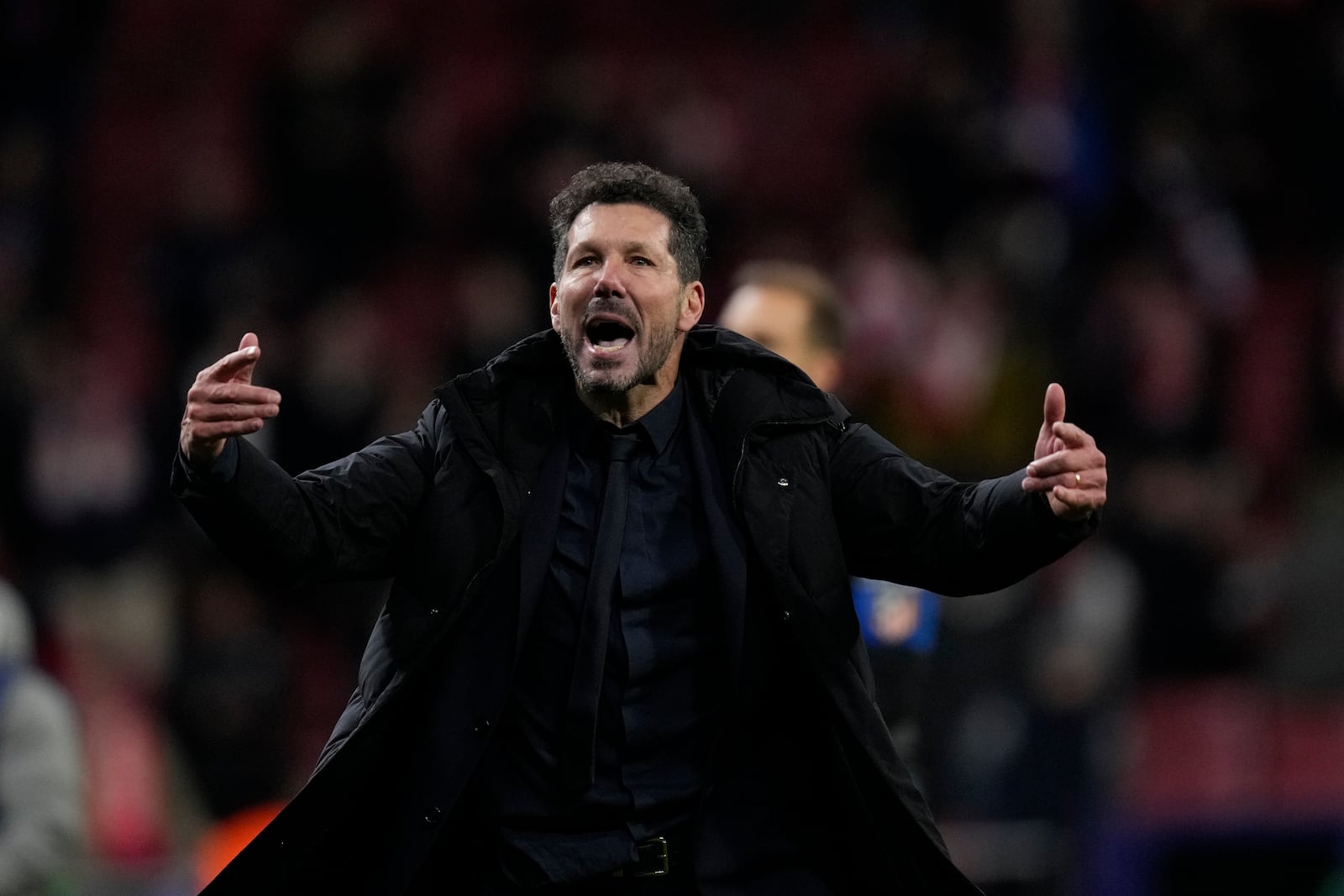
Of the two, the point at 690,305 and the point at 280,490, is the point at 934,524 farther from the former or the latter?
the point at 280,490

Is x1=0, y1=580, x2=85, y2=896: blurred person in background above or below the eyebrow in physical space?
below

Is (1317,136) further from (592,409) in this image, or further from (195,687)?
(592,409)

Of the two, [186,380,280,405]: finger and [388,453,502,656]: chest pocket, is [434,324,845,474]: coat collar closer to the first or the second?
[388,453,502,656]: chest pocket

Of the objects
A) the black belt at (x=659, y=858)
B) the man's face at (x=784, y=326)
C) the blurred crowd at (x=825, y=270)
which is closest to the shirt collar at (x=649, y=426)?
the black belt at (x=659, y=858)

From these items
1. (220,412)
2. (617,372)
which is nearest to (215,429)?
(220,412)

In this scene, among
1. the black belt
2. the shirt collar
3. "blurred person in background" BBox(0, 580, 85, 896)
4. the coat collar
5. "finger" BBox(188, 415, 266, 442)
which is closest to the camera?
"finger" BBox(188, 415, 266, 442)

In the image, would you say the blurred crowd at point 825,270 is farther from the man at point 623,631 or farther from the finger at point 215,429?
the finger at point 215,429

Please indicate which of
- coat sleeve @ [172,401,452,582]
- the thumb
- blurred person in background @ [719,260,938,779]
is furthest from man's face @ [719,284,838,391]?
the thumb

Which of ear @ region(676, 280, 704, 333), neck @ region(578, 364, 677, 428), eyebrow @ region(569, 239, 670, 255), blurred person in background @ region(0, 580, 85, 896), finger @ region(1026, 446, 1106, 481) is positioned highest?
eyebrow @ region(569, 239, 670, 255)

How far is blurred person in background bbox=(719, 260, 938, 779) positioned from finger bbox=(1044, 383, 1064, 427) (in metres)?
1.39

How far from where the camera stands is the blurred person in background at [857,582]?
5.20 meters

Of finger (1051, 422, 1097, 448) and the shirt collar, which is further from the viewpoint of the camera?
the shirt collar

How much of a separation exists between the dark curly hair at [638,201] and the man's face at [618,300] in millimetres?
19

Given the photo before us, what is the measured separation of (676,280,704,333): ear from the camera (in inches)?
168
